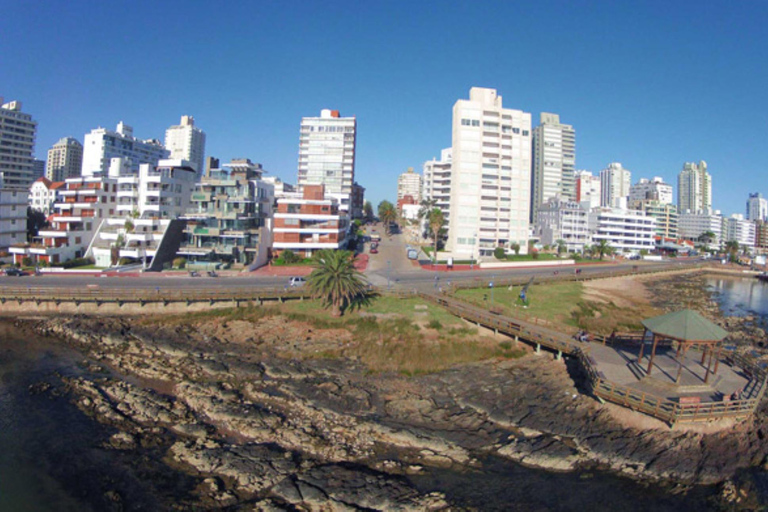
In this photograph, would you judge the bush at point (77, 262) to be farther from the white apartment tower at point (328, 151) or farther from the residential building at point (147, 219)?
the white apartment tower at point (328, 151)

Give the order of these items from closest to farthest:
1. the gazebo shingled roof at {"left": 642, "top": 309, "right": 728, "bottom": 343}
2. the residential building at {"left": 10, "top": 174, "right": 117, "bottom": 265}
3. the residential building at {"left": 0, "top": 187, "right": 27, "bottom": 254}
Answer: the gazebo shingled roof at {"left": 642, "top": 309, "right": 728, "bottom": 343} < the residential building at {"left": 10, "top": 174, "right": 117, "bottom": 265} < the residential building at {"left": 0, "top": 187, "right": 27, "bottom": 254}

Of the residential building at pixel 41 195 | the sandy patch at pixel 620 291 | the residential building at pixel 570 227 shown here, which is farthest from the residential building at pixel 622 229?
the residential building at pixel 41 195

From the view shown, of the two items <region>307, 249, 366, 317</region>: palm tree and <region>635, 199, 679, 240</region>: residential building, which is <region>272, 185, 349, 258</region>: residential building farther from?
<region>635, 199, 679, 240</region>: residential building

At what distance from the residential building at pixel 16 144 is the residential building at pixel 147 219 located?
66.3 metres

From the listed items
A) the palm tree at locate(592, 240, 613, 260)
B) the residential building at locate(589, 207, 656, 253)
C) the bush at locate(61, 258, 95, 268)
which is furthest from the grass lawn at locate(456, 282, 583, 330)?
the residential building at locate(589, 207, 656, 253)

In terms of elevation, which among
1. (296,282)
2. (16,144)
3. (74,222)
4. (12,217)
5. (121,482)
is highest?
(16,144)

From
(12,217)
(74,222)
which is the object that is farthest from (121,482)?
(12,217)

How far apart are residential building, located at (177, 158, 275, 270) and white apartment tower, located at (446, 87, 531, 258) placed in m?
42.7

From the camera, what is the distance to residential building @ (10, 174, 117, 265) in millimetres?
74500

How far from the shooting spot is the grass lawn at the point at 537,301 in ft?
170

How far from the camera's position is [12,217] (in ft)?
273

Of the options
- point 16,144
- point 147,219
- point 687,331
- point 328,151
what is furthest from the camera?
point 328,151

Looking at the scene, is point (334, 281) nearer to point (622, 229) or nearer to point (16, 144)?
point (622, 229)

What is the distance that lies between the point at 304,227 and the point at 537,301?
4050cm
